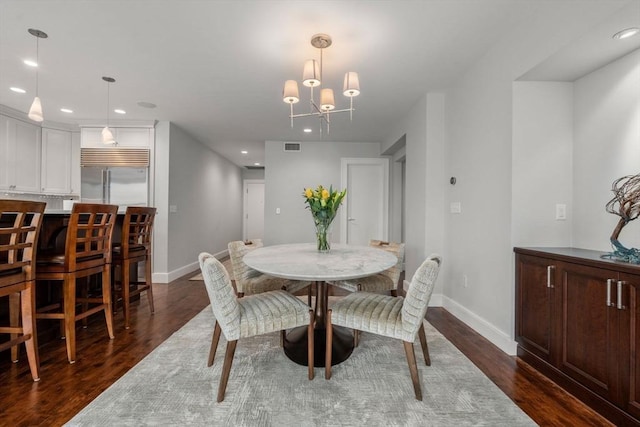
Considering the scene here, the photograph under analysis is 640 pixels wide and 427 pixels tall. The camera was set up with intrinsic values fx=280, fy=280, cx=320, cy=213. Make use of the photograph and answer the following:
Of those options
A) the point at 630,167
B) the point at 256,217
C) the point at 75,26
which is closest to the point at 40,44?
the point at 75,26

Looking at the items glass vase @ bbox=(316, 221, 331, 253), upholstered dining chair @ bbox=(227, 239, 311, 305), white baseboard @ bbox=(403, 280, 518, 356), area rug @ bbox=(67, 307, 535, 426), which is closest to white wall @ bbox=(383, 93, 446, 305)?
white baseboard @ bbox=(403, 280, 518, 356)

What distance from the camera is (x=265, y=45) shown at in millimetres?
2330

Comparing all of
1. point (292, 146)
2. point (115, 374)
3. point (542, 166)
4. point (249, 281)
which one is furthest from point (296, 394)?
point (292, 146)

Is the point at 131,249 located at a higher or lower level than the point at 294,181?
lower

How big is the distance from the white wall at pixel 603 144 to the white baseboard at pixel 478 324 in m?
0.89

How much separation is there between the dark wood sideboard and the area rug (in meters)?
0.43

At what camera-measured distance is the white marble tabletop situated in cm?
155

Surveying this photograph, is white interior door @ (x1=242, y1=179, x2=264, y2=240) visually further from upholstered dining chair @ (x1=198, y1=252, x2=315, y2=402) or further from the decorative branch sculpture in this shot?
the decorative branch sculpture

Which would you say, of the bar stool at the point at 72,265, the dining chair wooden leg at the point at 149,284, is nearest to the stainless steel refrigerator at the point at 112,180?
the dining chair wooden leg at the point at 149,284

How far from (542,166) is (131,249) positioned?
3647 mm

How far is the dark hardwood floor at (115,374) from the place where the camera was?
1.47 m

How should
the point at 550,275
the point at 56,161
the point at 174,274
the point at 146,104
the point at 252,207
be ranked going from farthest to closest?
1. the point at 252,207
2. the point at 56,161
3. the point at 174,274
4. the point at 146,104
5. the point at 550,275

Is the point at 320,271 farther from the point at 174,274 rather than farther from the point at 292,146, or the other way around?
the point at 292,146

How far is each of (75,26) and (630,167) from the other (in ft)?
13.0
